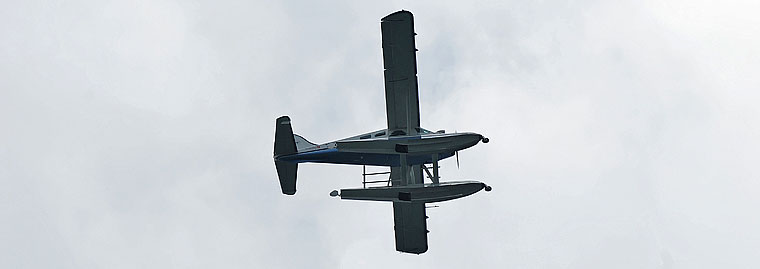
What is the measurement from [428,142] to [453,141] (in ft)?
3.44

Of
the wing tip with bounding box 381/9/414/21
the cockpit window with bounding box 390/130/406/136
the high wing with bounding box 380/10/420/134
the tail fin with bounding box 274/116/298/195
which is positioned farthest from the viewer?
the tail fin with bounding box 274/116/298/195

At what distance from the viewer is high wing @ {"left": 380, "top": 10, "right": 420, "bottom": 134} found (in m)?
30.8

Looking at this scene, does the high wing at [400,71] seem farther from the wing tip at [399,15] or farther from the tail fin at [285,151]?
the tail fin at [285,151]

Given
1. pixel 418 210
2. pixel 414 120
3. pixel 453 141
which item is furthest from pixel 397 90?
pixel 418 210

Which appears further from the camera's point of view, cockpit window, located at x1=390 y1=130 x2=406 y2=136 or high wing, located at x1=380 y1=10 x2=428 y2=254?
cockpit window, located at x1=390 y1=130 x2=406 y2=136

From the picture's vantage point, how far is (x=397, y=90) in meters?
32.2

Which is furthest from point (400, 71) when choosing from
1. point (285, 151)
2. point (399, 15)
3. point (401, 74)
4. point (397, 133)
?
point (285, 151)

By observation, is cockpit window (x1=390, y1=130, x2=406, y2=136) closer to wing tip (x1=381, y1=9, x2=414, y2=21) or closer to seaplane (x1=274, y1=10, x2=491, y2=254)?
seaplane (x1=274, y1=10, x2=491, y2=254)

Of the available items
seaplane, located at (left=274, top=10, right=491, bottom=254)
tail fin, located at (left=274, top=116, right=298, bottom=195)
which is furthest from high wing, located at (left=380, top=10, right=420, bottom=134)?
tail fin, located at (left=274, top=116, right=298, bottom=195)

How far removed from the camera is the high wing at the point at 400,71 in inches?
1211

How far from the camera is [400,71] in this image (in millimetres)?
31719

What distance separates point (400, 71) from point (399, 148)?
3.21 metres

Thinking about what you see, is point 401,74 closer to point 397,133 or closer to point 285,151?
point 397,133

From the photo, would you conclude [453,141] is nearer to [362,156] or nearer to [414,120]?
[414,120]
